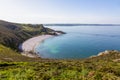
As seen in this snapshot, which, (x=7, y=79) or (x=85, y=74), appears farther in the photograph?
(x=85, y=74)

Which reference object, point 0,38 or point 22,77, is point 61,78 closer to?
point 22,77

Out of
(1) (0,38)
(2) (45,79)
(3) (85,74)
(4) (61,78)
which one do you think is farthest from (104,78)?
(1) (0,38)

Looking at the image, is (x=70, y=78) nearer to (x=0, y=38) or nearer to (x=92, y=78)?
(x=92, y=78)

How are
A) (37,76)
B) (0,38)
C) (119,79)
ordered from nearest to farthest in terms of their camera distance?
(119,79), (37,76), (0,38)

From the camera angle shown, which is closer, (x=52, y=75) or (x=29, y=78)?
(x=29, y=78)

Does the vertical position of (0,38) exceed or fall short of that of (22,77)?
it falls short

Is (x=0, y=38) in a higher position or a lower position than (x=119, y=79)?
lower

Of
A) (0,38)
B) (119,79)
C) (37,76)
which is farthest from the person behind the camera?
(0,38)

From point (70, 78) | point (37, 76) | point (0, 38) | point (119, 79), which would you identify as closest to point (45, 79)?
point (37, 76)
